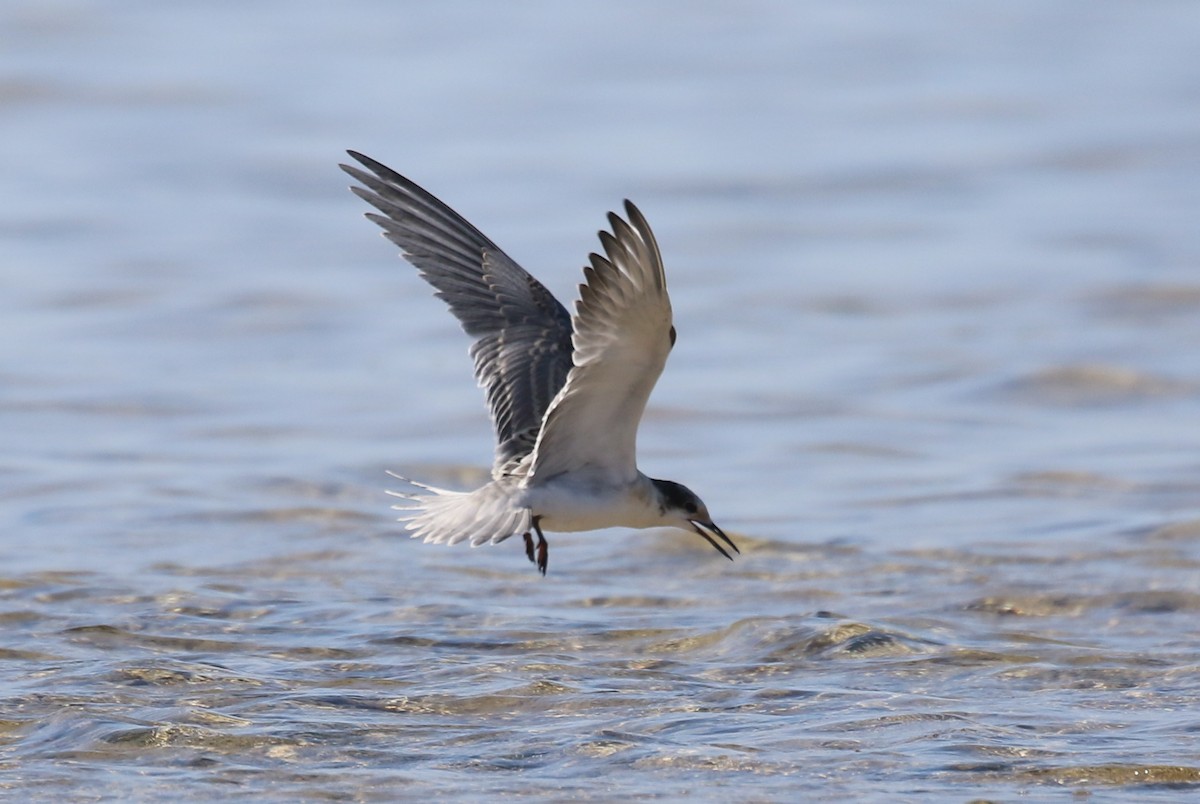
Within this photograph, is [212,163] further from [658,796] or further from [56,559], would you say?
[658,796]

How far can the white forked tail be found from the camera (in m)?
6.46

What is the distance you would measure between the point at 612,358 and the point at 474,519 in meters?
0.92

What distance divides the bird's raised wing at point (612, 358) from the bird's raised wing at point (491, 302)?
0.73 meters

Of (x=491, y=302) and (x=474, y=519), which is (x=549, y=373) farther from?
(x=474, y=519)

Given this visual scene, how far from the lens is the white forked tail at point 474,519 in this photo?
21.2 ft

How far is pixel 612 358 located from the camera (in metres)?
5.96

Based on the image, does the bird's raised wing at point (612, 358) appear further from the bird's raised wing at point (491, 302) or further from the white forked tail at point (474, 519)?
the bird's raised wing at point (491, 302)

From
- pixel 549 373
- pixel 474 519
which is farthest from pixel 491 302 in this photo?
pixel 474 519

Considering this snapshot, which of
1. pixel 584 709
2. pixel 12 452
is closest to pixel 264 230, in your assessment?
pixel 12 452

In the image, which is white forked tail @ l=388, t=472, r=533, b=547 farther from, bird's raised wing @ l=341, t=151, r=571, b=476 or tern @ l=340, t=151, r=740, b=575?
bird's raised wing @ l=341, t=151, r=571, b=476

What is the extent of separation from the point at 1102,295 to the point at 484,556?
6.03 m

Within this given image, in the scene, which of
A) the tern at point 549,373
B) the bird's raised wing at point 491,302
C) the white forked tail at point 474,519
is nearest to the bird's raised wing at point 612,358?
the tern at point 549,373

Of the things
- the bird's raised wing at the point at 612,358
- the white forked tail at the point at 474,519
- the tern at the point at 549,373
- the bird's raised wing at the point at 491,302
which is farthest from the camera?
the bird's raised wing at the point at 491,302

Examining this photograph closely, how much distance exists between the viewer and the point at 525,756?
5.97m
